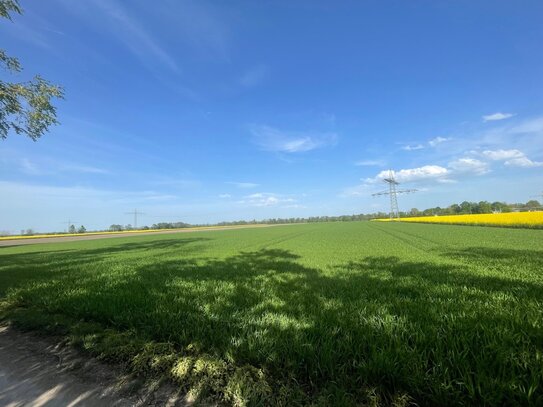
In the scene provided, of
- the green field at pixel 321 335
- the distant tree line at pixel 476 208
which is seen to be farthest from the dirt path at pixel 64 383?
the distant tree line at pixel 476 208

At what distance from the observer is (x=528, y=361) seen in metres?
3.01

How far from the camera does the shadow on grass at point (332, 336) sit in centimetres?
295

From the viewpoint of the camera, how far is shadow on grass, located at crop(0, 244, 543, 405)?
9.69ft

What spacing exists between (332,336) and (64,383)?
3408 mm

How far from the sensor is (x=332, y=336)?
13.0ft

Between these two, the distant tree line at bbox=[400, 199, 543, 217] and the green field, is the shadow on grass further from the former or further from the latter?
the distant tree line at bbox=[400, 199, 543, 217]

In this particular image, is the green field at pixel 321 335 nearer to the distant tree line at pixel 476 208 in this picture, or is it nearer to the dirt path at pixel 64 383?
the dirt path at pixel 64 383

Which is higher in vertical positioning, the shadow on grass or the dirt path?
the shadow on grass

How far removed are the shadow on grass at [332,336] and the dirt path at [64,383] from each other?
0.99 ft

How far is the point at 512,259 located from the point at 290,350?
38.9 feet

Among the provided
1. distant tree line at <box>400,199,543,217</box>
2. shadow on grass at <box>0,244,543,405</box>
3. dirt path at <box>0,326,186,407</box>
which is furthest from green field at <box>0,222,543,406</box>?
distant tree line at <box>400,199,543,217</box>

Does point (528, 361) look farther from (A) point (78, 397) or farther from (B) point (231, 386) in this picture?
(A) point (78, 397)

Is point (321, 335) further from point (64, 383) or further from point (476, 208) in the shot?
point (476, 208)

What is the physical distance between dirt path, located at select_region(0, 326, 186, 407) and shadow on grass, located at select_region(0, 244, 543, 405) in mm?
301
